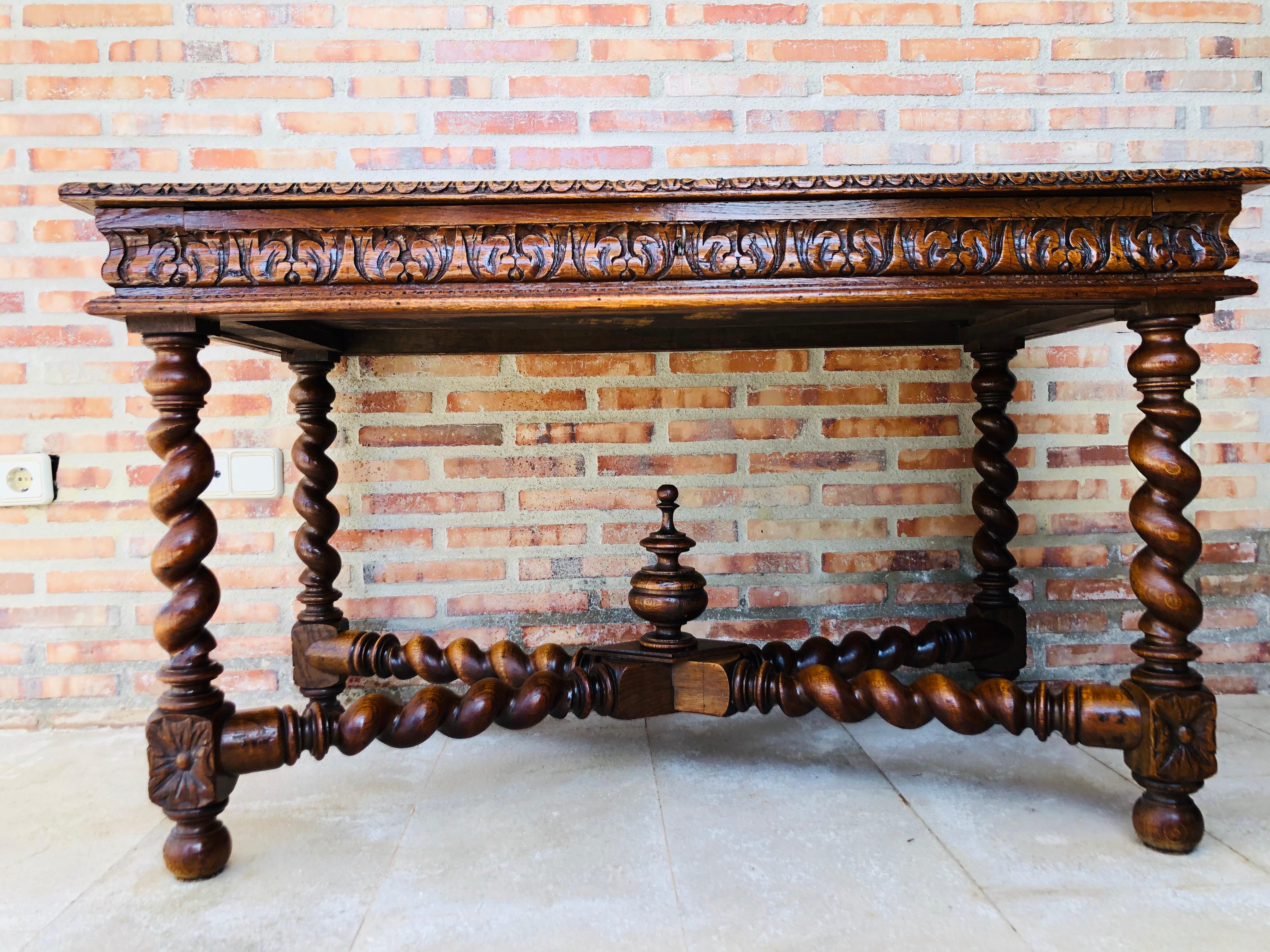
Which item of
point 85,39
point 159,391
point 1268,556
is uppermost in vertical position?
point 85,39

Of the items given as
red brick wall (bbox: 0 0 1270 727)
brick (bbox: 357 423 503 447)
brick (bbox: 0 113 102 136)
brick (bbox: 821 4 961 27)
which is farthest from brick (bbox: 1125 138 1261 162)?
brick (bbox: 0 113 102 136)

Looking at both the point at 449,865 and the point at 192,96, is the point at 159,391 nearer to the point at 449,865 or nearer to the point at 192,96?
the point at 449,865

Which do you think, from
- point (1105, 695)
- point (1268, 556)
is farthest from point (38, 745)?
point (1268, 556)

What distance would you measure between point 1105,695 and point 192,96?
80.2 inches

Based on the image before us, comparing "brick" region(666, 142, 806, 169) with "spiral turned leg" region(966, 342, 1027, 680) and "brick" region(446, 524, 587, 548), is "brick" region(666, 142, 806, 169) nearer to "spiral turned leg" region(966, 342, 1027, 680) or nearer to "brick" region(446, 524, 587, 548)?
"spiral turned leg" region(966, 342, 1027, 680)

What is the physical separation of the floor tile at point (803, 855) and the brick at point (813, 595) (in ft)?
1.13

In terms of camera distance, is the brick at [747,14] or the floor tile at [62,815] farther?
the brick at [747,14]

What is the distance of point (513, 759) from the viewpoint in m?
1.47

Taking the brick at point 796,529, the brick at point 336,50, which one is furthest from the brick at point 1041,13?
the brick at point 336,50

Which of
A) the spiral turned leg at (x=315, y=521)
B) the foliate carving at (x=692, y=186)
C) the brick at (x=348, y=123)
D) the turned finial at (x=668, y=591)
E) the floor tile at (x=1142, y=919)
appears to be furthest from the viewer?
the brick at (x=348, y=123)

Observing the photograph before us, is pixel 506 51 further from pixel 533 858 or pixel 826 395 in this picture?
pixel 533 858

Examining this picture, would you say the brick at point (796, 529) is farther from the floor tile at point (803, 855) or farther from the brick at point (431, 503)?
the brick at point (431, 503)

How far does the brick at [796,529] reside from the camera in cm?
184

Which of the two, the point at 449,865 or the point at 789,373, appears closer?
the point at 449,865
